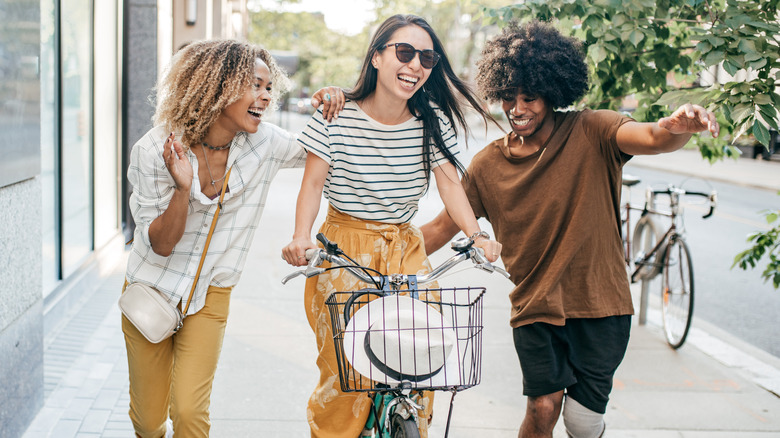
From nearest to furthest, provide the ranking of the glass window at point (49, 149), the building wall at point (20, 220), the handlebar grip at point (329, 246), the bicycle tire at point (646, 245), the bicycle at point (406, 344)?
1. the bicycle at point (406, 344)
2. the handlebar grip at point (329, 246)
3. the building wall at point (20, 220)
4. the glass window at point (49, 149)
5. the bicycle tire at point (646, 245)

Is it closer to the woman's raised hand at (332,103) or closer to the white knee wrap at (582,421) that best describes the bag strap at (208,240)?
the woman's raised hand at (332,103)

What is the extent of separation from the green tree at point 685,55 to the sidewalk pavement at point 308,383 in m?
0.84

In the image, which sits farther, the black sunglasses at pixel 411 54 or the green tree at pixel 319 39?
Result: the green tree at pixel 319 39

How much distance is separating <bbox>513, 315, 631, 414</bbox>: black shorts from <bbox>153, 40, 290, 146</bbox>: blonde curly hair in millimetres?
1497

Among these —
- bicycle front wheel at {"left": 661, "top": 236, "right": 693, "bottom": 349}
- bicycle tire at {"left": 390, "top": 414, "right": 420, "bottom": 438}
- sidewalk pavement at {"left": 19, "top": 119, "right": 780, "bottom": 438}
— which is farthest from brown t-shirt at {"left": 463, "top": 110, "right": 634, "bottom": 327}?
bicycle front wheel at {"left": 661, "top": 236, "right": 693, "bottom": 349}

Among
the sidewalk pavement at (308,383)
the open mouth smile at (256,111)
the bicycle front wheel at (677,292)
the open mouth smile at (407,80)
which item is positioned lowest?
the sidewalk pavement at (308,383)

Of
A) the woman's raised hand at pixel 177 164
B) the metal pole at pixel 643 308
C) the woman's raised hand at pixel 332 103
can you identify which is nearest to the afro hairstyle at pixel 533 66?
the woman's raised hand at pixel 332 103

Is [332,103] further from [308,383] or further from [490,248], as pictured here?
[308,383]

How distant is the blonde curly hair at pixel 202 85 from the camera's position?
3006 millimetres

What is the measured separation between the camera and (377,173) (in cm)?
312

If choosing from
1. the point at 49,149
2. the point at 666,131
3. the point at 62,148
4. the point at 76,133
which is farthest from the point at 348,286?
the point at 76,133

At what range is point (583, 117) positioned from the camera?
323 centimetres

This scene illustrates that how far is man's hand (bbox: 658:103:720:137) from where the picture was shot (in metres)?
2.62

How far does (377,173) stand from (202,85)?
742 mm
